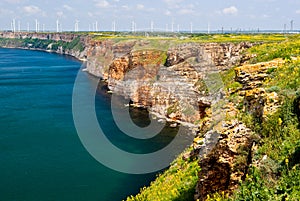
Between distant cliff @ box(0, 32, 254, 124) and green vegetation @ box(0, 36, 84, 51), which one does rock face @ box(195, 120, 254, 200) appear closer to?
distant cliff @ box(0, 32, 254, 124)

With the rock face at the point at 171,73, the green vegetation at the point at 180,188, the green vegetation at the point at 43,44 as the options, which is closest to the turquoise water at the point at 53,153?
the rock face at the point at 171,73

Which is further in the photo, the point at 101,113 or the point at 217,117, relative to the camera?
the point at 101,113

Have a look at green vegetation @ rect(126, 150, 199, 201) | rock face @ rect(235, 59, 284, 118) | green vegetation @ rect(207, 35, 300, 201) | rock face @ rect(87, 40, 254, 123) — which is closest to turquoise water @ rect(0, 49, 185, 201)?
rock face @ rect(87, 40, 254, 123)

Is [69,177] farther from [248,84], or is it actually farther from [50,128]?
[248,84]

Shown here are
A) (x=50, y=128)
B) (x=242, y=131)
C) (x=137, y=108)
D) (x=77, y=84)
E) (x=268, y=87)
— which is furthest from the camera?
(x=77, y=84)

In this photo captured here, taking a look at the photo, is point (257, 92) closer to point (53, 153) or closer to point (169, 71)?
point (53, 153)

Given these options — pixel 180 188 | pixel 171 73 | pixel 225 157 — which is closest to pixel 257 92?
pixel 225 157

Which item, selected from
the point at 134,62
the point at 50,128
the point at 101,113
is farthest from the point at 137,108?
the point at 50,128
